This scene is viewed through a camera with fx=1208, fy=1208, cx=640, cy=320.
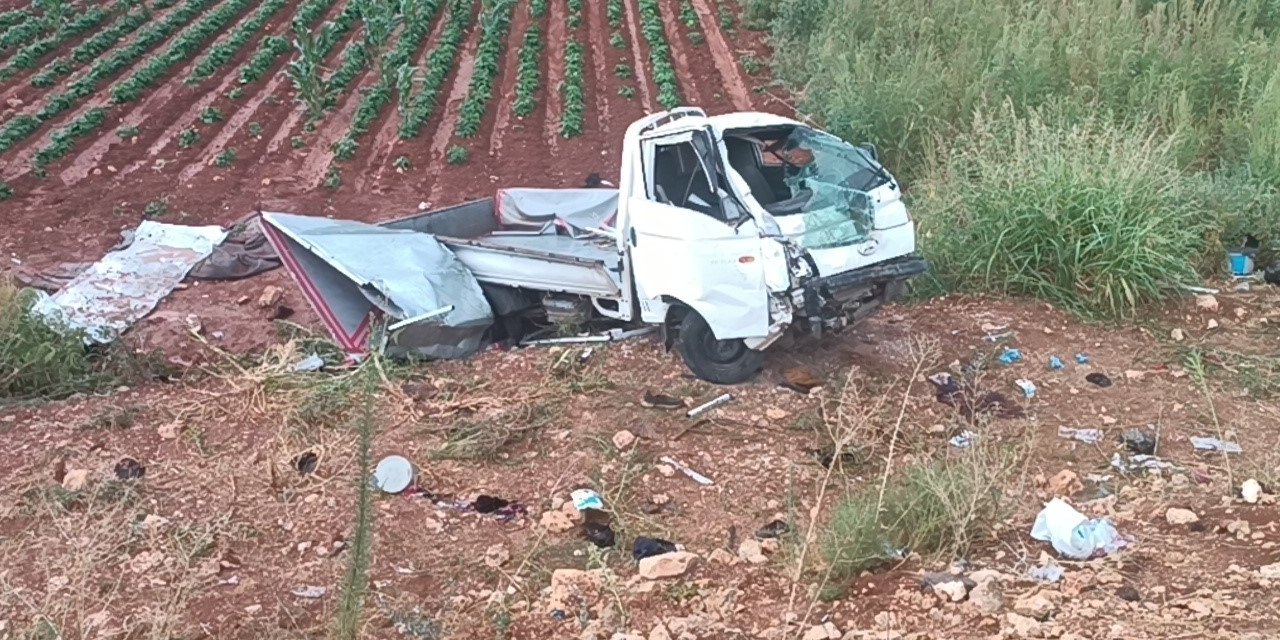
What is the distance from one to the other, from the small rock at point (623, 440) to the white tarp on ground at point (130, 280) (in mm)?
4297

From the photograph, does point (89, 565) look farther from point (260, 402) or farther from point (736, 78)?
point (736, 78)

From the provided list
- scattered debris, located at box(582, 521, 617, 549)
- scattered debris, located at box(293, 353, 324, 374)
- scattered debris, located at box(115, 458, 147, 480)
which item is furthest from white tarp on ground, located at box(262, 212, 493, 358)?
scattered debris, located at box(582, 521, 617, 549)

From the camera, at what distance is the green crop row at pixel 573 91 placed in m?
13.9

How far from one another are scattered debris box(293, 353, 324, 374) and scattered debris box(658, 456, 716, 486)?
2735mm

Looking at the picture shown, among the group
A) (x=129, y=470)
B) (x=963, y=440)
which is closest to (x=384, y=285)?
(x=129, y=470)

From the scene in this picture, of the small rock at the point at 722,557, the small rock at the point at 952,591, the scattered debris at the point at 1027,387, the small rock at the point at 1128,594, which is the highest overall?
the small rock at the point at 1128,594

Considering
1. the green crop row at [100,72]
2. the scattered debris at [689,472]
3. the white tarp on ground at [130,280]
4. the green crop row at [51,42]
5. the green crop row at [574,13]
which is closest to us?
the scattered debris at [689,472]

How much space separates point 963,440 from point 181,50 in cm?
1392

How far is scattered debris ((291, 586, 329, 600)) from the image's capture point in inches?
212

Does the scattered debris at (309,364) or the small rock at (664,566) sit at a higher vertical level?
the small rock at (664,566)

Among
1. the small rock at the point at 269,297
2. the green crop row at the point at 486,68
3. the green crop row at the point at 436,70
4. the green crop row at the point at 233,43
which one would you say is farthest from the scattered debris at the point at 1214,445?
the green crop row at the point at 233,43

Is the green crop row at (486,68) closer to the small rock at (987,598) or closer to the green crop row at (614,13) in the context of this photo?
the green crop row at (614,13)

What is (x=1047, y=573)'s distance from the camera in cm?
500

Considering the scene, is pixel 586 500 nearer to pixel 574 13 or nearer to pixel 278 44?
pixel 278 44
